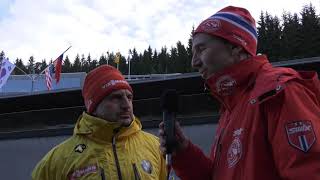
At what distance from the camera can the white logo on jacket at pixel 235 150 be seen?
83.0 inches

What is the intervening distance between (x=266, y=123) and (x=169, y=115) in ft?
1.89

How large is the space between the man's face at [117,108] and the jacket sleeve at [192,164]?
111 centimetres

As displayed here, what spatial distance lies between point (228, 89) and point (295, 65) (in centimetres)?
248

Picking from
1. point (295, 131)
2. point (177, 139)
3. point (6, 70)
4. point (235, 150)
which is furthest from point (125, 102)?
point (6, 70)

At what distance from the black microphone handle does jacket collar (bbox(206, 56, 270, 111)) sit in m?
0.24

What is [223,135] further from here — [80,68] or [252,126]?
[80,68]

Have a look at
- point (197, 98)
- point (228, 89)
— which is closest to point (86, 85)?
point (197, 98)

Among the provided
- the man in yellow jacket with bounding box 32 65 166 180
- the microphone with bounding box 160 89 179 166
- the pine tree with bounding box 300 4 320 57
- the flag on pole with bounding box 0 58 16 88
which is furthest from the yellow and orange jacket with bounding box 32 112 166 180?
the pine tree with bounding box 300 4 320 57

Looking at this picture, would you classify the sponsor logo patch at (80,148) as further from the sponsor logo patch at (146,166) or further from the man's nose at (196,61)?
the man's nose at (196,61)

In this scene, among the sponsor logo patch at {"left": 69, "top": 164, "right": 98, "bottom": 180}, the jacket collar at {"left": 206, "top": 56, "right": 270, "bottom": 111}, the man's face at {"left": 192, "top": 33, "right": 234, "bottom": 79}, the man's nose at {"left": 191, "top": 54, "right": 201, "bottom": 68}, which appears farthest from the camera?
the sponsor logo patch at {"left": 69, "top": 164, "right": 98, "bottom": 180}

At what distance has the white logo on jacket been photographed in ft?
6.92

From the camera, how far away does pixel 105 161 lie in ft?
11.7

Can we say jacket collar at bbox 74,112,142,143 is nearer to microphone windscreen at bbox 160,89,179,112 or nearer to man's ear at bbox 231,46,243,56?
microphone windscreen at bbox 160,89,179,112

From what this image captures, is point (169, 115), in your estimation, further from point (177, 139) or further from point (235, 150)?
point (235, 150)
